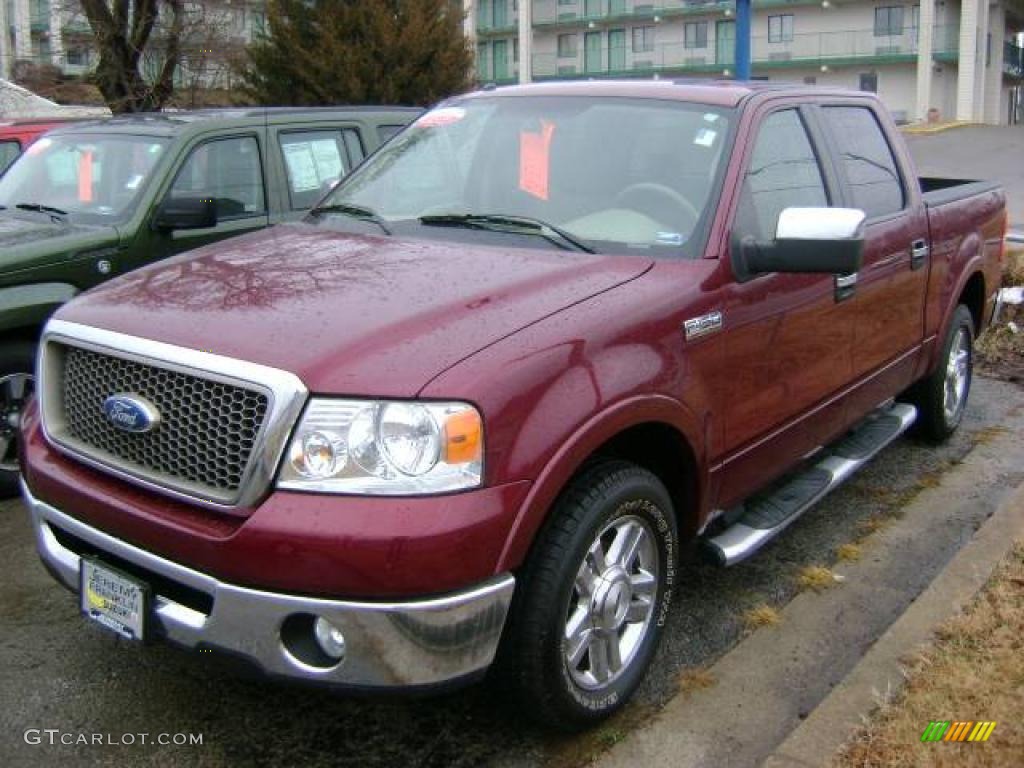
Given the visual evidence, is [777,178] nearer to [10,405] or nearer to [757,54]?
[10,405]

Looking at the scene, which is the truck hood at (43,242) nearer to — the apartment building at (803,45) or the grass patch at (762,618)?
the grass patch at (762,618)

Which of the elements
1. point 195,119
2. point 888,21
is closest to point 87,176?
point 195,119

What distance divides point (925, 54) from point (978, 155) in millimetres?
16214

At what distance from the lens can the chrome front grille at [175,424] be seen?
2.63 metres

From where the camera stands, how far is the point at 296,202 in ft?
20.7

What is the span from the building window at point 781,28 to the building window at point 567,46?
954cm

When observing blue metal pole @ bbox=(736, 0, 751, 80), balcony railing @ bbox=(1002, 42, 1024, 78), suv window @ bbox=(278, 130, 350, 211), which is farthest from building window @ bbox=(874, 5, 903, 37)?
suv window @ bbox=(278, 130, 350, 211)

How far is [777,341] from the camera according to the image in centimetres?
373

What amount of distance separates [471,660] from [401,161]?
2.29 meters

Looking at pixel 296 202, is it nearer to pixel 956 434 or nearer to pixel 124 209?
pixel 124 209

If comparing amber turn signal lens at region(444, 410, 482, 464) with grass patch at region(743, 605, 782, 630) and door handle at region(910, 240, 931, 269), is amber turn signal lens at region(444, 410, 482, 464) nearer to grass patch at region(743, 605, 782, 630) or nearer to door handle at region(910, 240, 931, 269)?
grass patch at region(743, 605, 782, 630)

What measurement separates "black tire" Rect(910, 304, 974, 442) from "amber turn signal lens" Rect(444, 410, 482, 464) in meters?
3.71

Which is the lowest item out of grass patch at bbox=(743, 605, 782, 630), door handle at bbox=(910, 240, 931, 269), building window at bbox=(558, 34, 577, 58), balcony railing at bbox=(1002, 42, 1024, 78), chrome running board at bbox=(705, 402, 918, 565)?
grass patch at bbox=(743, 605, 782, 630)

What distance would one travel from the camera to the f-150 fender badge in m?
3.25
